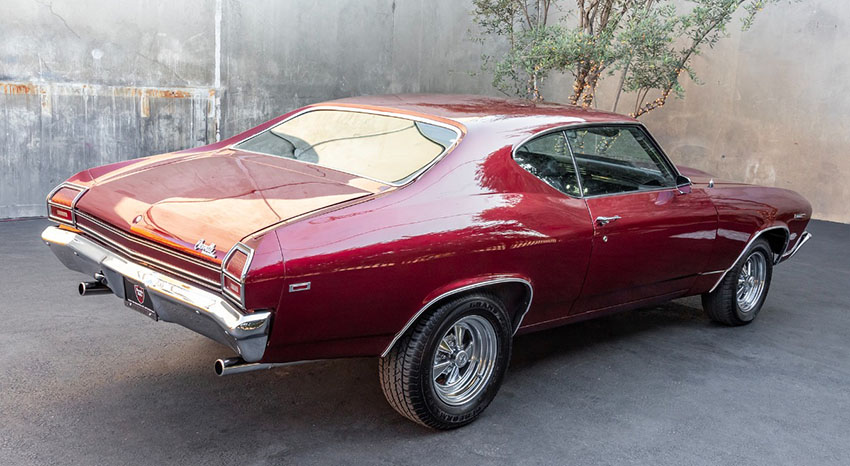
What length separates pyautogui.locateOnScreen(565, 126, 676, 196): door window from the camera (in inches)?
163

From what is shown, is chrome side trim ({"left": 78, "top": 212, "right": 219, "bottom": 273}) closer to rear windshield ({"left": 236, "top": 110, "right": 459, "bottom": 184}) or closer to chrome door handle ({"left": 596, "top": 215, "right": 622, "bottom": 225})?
rear windshield ({"left": 236, "top": 110, "right": 459, "bottom": 184})

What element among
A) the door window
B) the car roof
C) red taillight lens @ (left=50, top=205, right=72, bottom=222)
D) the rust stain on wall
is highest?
the car roof

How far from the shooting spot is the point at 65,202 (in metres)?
3.62

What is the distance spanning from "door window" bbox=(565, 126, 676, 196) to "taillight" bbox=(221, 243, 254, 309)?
193 cm

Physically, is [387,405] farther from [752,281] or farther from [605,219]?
[752,281]

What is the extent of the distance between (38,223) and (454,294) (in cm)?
552

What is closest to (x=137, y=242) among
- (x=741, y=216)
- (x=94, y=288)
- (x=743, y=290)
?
(x=94, y=288)

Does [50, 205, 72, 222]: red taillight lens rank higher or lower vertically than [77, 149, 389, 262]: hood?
lower

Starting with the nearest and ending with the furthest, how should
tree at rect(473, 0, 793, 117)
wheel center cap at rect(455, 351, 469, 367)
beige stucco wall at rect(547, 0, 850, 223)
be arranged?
1. wheel center cap at rect(455, 351, 469, 367)
2. tree at rect(473, 0, 793, 117)
3. beige stucco wall at rect(547, 0, 850, 223)

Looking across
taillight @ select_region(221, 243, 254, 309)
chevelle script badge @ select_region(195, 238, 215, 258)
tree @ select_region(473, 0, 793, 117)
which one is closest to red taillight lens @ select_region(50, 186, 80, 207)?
chevelle script badge @ select_region(195, 238, 215, 258)

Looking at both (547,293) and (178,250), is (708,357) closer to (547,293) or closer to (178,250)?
(547,293)

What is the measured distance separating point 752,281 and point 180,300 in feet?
13.2

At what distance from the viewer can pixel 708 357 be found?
473 centimetres

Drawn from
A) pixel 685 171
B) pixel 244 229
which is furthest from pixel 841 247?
pixel 244 229
